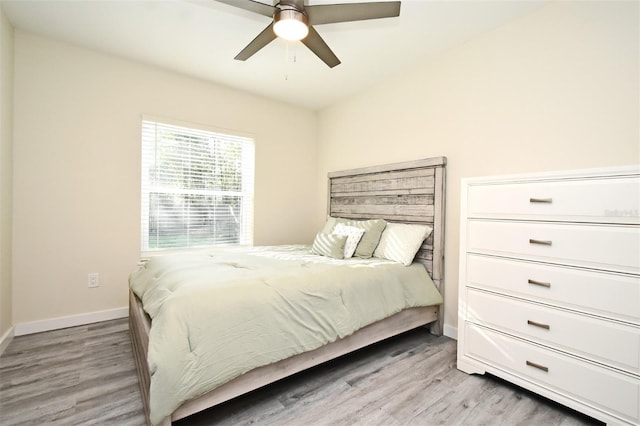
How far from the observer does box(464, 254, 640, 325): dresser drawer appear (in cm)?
133

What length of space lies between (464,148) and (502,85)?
20.6 inches

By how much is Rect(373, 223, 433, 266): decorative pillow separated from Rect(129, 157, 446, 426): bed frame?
138mm

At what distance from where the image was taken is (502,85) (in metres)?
2.22

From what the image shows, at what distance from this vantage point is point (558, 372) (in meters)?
1.52

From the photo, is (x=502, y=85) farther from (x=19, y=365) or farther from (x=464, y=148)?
(x=19, y=365)

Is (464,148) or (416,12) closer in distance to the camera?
(416,12)

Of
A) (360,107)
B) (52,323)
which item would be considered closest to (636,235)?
(360,107)

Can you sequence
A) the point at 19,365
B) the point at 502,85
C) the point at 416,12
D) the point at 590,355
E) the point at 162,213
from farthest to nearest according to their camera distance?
1. the point at 162,213
2. the point at 502,85
3. the point at 416,12
4. the point at 19,365
5. the point at 590,355

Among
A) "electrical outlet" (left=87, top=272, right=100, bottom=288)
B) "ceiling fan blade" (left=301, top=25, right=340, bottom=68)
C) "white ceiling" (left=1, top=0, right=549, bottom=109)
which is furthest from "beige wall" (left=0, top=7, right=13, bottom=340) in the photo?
"ceiling fan blade" (left=301, top=25, right=340, bottom=68)

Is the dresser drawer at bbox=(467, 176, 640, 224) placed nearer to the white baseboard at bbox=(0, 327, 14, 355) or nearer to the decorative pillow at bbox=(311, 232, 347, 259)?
the decorative pillow at bbox=(311, 232, 347, 259)

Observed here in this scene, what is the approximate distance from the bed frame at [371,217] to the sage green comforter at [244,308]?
0.10 m

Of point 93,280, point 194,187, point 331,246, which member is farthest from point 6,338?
point 331,246

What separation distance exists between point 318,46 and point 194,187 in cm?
204

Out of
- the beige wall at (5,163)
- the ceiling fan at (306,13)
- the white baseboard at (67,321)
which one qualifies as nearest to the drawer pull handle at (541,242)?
the ceiling fan at (306,13)
